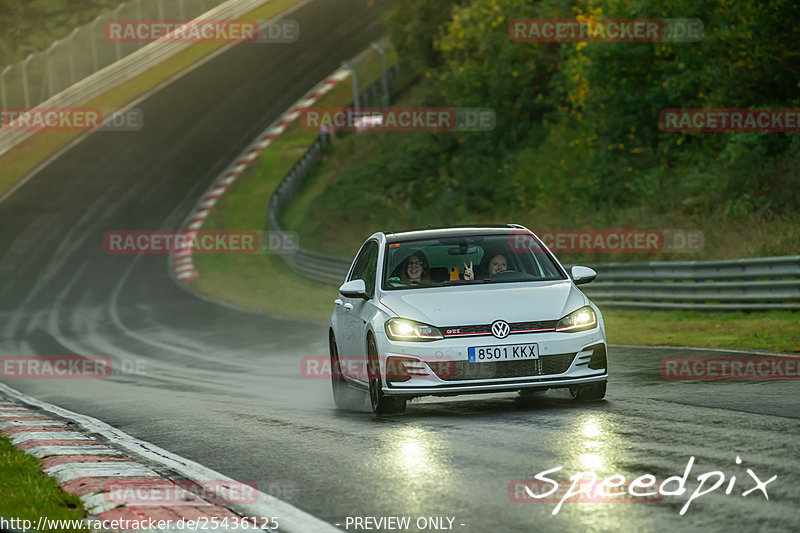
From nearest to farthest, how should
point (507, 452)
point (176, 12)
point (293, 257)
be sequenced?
point (507, 452)
point (293, 257)
point (176, 12)

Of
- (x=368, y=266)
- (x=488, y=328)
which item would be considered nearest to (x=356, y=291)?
(x=368, y=266)

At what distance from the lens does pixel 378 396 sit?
385 inches

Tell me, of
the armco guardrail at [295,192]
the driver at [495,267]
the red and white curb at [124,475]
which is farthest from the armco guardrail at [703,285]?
the armco guardrail at [295,192]

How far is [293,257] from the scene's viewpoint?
39.6 meters

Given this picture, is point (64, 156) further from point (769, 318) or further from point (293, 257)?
point (769, 318)

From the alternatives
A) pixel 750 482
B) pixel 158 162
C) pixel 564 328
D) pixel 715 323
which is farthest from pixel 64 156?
pixel 750 482

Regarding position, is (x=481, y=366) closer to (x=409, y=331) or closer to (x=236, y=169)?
(x=409, y=331)

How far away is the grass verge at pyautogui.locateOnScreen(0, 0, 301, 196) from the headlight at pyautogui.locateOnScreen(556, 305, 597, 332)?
144ft

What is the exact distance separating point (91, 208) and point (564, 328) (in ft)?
136

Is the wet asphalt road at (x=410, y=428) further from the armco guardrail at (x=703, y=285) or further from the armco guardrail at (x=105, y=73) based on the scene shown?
the armco guardrail at (x=105, y=73)

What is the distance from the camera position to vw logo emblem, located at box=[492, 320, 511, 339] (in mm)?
9414

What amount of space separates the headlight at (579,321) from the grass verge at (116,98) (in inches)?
1726

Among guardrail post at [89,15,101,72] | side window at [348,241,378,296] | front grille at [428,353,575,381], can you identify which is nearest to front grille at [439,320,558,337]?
front grille at [428,353,575,381]

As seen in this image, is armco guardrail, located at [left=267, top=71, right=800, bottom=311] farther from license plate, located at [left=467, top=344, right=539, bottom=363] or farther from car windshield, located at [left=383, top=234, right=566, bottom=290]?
license plate, located at [left=467, top=344, right=539, bottom=363]
